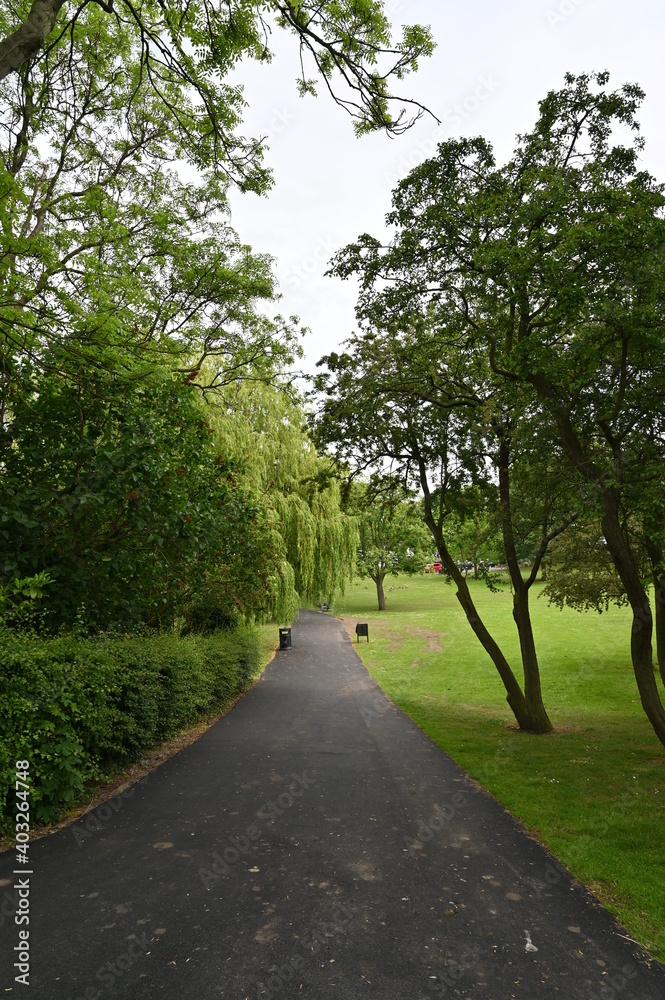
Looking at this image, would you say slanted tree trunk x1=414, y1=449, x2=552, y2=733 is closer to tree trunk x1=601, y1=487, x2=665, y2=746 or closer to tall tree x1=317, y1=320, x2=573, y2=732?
tall tree x1=317, y1=320, x2=573, y2=732

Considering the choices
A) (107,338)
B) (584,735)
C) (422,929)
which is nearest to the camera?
(422,929)

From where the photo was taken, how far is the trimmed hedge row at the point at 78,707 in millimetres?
6031

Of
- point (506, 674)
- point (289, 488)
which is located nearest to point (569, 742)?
point (506, 674)

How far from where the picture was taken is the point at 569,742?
40.8 feet

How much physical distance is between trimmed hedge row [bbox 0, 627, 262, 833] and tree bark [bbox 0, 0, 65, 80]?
565cm

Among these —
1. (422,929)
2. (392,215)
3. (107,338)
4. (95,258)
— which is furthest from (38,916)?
(392,215)

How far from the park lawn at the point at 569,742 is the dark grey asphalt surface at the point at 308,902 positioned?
1.53 ft

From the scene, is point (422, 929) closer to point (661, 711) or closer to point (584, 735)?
point (661, 711)

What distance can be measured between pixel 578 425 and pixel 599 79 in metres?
5.39

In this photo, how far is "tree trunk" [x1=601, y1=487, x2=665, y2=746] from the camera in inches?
350

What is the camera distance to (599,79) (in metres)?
8.82

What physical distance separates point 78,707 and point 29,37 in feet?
22.6

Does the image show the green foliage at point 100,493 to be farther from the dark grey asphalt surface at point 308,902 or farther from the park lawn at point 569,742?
the park lawn at point 569,742

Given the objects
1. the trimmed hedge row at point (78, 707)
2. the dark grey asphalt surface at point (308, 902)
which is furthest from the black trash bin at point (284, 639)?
the dark grey asphalt surface at point (308, 902)
